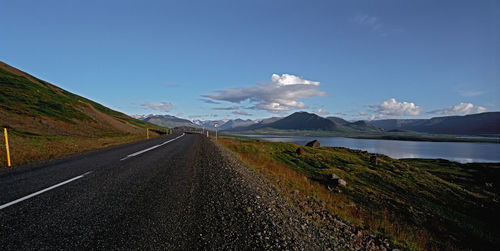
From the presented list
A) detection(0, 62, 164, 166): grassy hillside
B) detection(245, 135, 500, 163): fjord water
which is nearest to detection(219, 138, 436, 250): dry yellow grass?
detection(0, 62, 164, 166): grassy hillside

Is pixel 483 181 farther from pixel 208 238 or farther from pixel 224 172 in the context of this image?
pixel 208 238

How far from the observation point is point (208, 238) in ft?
13.7

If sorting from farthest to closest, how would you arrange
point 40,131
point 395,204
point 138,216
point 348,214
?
point 40,131
point 395,204
point 348,214
point 138,216

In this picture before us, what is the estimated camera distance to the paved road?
3947mm

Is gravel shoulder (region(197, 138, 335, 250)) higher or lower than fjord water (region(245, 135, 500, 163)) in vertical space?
higher

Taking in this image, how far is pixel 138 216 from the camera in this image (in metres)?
5.00

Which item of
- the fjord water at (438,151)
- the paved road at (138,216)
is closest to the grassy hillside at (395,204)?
the paved road at (138,216)

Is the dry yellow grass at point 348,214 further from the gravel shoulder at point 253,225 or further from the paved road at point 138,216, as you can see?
the paved road at point 138,216


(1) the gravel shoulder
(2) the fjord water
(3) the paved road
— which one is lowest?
(2) the fjord water

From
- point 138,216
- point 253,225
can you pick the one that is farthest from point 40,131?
→ point 253,225

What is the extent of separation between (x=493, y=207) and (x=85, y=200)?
32.0m

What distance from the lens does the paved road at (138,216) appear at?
395 centimetres

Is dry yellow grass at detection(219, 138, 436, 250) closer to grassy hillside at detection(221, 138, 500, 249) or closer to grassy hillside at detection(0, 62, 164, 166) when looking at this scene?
grassy hillside at detection(221, 138, 500, 249)

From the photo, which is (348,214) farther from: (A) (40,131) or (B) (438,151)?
(B) (438,151)
